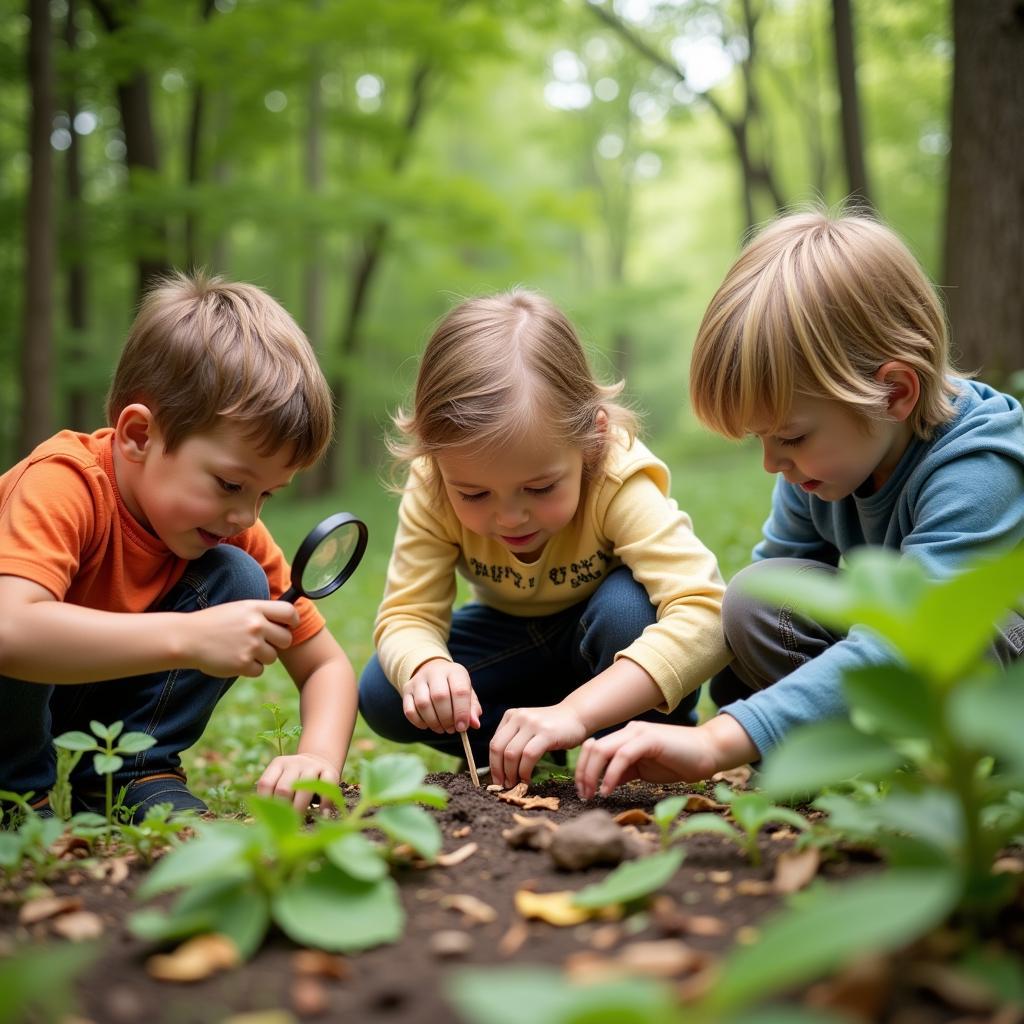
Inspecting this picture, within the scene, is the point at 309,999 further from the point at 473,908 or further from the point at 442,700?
the point at 442,700

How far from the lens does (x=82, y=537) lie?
2.04 metres

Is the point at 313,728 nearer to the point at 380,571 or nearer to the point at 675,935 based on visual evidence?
the point at 675,935

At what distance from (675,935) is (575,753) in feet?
5.57

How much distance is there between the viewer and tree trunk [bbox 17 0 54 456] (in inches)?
291

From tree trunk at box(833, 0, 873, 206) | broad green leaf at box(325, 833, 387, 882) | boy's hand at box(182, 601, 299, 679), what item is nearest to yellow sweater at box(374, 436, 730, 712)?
boy's hand at box(182, 601, 299, 679)

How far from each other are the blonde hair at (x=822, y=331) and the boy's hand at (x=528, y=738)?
2.41 feet

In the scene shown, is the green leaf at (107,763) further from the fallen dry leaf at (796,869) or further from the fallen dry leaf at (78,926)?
the fallen dry leaf at (796,869)

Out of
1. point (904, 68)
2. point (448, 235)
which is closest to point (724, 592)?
point (448, 235)

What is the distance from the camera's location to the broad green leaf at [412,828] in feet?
4.18

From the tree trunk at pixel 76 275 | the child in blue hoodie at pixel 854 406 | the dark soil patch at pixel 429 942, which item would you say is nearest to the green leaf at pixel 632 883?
the dark soil patch at pixel 429 942

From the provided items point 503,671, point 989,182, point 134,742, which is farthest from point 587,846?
point 989,182

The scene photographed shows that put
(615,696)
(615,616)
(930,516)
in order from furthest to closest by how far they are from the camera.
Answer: (615,616) < (615,696) < (930,516)

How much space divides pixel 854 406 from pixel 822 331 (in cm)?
17

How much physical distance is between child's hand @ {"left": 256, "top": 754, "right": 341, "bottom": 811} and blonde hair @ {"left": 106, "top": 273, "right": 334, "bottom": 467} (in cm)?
65
